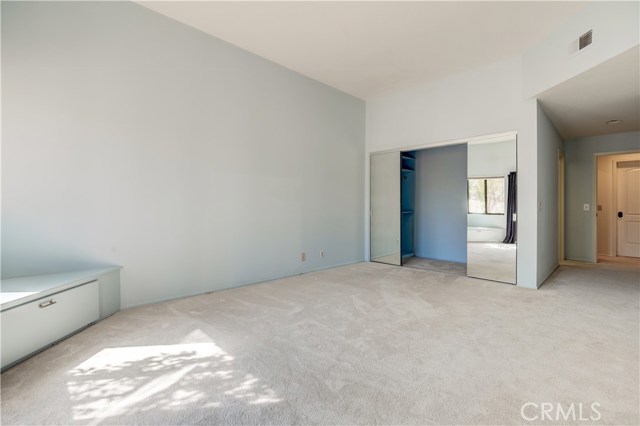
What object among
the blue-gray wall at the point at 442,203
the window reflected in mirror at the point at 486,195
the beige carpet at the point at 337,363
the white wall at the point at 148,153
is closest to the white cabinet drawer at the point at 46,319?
the beige carpet at the point at 337,363

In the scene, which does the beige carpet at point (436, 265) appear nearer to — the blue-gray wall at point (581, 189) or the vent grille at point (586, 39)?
the blue-gray wall at point (581, 189)

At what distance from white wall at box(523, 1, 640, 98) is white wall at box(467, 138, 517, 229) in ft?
2.36

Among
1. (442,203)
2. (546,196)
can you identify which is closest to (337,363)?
(546,196)

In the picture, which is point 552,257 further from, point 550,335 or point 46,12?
point 46,12

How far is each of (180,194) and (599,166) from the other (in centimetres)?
861

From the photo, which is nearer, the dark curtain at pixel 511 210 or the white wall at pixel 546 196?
the white wall at pixel 546 196

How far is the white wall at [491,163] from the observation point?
13.5ft

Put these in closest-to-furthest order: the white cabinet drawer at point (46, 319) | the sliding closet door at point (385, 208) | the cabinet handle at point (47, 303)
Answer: the white cabinet drawer at point (46, 319)
the cabinet handle at point (47, 303)
the sliding closet door at point (385, 208)

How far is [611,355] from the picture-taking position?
213 centimetres

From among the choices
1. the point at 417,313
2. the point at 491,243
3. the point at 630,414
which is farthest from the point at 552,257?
the point at 630,414

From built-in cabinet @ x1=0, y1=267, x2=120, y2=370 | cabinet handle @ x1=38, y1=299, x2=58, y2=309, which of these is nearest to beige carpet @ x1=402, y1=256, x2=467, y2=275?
built-in cabinet @ x1=0, y1=267, x2=120, y2=370

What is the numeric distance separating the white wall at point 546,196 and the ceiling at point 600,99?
0.22 metres

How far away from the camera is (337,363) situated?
202 centimetres

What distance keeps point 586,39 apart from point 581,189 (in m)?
4.19
